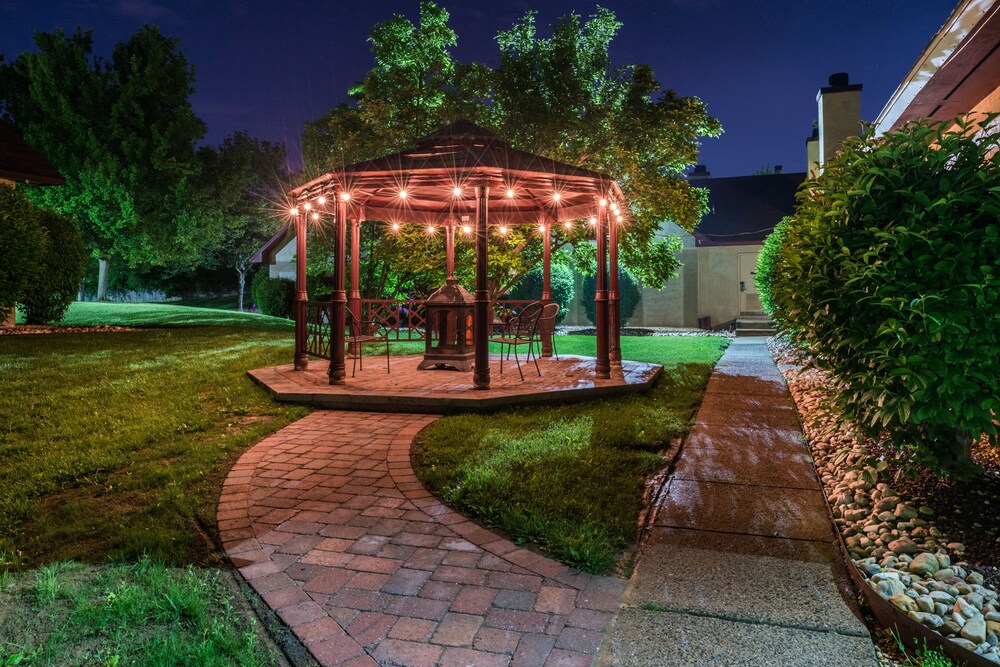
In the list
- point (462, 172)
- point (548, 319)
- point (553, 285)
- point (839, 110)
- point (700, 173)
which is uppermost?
point (700, 173)

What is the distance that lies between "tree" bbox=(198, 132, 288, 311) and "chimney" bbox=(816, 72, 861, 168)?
26.8m

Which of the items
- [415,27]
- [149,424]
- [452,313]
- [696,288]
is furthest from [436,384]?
[696,288]

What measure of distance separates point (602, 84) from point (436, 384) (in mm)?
11540

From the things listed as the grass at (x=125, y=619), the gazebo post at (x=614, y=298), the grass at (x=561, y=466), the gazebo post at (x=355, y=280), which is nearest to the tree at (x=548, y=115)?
the gazebo post at (x=355, y=280)

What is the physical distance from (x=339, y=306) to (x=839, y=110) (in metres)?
13.9

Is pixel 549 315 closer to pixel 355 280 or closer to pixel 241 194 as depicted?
pixel 355 280

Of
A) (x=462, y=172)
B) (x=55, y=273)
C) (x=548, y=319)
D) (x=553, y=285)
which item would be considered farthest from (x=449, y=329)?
(x=553, y=285)

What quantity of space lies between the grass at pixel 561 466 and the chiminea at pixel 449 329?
99.7 inches

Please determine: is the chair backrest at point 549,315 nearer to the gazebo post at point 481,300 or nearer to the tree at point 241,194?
the gazebo post at point 481,300

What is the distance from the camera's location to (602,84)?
1580 centimetres

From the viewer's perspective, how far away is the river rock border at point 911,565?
7.44 feet

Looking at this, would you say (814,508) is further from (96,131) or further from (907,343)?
(96,131)

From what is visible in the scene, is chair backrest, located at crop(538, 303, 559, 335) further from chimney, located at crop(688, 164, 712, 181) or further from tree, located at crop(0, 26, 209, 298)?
chimney, located at crop(688, 164, 712, 181)

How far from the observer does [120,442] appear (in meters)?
5.12
